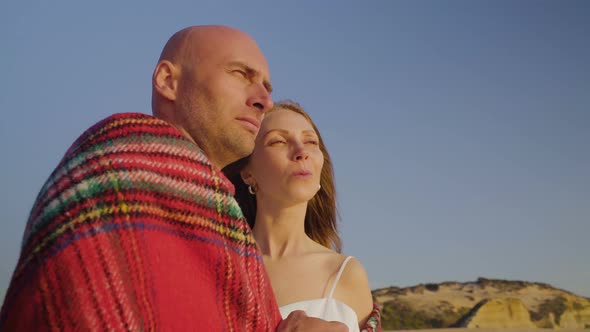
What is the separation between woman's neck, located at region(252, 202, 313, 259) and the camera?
3826 mm

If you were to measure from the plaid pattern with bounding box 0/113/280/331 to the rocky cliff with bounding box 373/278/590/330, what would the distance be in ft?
33.2

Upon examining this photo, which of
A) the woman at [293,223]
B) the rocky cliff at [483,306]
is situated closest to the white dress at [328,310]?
the woman at [293,223]

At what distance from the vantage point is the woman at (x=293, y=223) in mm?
3516

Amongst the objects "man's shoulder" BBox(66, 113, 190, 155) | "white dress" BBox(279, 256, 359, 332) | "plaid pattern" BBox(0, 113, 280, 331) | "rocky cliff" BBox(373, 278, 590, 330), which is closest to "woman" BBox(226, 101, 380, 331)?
"white dress" BBox(279, 256, 359, 332)

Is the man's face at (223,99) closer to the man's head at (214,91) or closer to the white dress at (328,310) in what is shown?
the man's head at (214,91)

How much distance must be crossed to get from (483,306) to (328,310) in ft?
31.6

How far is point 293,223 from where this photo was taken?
385cm

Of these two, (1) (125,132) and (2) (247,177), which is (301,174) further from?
(1) (125,132)

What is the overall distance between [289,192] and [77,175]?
1.85 metres

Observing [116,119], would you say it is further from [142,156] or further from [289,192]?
[289,192]

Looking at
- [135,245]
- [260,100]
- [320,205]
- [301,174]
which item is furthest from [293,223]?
[135,245]

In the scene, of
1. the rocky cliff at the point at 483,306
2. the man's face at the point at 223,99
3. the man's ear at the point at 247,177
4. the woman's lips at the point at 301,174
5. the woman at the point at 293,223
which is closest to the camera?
the man's face at the point at 223,99

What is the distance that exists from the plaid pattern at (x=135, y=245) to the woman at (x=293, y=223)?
1191 millimetres

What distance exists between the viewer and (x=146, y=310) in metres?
1.94
